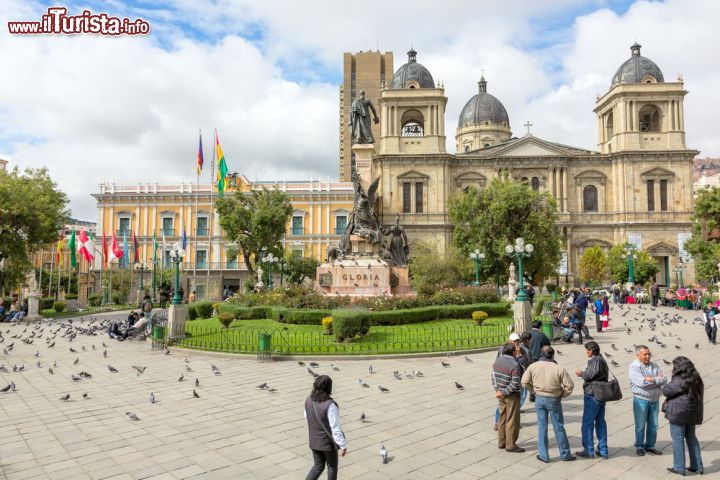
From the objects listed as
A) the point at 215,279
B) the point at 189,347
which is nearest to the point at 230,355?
the point at 189,347

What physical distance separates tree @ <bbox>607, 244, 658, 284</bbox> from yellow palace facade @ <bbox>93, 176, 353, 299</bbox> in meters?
25.7

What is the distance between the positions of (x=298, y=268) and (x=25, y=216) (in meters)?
22.5

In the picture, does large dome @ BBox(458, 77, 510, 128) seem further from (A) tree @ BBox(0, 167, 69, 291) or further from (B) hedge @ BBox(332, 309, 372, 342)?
(B) hedge @ BBox(332, 309, 372, 342)

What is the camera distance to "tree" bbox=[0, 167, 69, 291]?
2812cm

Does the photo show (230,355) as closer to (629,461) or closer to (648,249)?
(629,461)

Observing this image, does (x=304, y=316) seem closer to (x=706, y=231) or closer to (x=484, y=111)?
(x=706, y=231)

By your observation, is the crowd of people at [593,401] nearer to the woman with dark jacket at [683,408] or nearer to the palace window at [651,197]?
the woman with dark jacket at [683,408]

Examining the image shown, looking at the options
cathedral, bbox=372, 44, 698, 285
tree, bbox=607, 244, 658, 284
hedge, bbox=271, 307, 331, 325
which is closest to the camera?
hedge, bbox=271, 307, 331, 325

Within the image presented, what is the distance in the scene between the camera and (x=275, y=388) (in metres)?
10.2

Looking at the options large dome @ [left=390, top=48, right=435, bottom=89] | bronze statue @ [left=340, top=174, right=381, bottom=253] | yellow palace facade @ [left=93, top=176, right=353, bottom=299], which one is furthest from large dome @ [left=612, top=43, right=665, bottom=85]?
bronze statue @ [left=340, top=174, right=381, bottom=253]

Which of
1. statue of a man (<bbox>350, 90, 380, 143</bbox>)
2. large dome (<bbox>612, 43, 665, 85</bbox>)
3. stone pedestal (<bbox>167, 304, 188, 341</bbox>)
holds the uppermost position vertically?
large dome (<bbox>612, 43, 665, 85</bbox>)

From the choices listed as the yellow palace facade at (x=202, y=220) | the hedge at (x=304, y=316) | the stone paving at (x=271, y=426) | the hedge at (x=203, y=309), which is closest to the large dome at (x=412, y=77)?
the yellow palace facade at (x=202, y=220)

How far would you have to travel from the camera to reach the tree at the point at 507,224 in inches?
1453

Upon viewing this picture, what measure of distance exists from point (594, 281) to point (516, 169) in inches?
528
